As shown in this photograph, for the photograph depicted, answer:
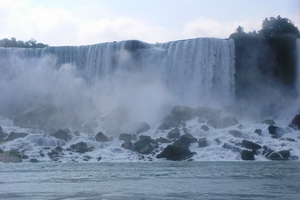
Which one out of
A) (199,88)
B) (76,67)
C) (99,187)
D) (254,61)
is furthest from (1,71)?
(99,187)

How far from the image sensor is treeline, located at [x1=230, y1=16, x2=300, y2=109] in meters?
47.4

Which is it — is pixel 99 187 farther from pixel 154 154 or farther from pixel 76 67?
pixel 76 67

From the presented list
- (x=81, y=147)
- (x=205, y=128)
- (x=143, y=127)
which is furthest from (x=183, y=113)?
(x=81, y=147)

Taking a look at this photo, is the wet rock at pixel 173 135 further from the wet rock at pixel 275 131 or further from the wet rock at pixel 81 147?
the wet rock at pixel 275 131

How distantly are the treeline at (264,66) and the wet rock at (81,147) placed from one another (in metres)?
16.5

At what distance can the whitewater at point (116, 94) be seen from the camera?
3831 centimetres

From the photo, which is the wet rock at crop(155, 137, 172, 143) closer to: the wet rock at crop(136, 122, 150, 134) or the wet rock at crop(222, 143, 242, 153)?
the wet rock at crop(136, 122, 150, 134)

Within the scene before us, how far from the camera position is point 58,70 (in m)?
52.6

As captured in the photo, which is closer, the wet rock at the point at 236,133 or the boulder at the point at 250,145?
the boulder at the point at 250,145

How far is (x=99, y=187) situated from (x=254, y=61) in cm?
3495

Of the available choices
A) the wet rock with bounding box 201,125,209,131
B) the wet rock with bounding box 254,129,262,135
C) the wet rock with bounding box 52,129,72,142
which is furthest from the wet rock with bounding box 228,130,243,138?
the wet rock with bounding box 52,129,72,142

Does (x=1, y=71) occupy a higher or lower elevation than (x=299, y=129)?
higher

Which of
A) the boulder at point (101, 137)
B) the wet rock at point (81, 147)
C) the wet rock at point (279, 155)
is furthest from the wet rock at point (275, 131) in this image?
the wet rock at point (81, 147)

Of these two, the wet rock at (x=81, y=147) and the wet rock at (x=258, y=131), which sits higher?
the wet rock at (x=258, y=131)
